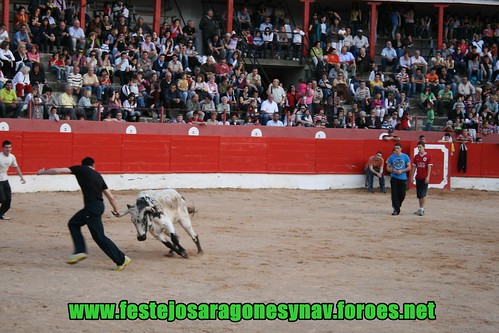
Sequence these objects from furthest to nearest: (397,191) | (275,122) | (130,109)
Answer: (275,122), (130,109), (397,191)

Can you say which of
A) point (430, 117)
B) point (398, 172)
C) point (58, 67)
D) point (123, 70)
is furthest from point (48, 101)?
A: point (430, 117)

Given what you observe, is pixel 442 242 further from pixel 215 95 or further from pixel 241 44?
pixel 241 44

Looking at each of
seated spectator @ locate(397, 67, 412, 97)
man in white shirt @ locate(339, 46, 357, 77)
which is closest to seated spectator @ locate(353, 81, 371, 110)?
man in white shirt @ locate(339, 46, 357, 77)

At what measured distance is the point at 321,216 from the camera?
1786cm

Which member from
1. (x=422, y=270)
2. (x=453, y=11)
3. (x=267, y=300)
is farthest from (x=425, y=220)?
(x=453, y=11)

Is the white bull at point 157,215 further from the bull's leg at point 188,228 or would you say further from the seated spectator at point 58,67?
the seated spectator at point 58,67

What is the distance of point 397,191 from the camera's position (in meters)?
18.1

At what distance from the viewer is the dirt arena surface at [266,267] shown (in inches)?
354

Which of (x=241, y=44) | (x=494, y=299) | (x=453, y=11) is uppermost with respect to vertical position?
(x=453, y=11)

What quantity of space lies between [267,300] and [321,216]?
8.21 meters

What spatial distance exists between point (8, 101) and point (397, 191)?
920cm

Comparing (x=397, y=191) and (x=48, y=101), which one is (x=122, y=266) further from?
(x=48, y=101)

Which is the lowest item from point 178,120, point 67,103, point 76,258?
point 76,258

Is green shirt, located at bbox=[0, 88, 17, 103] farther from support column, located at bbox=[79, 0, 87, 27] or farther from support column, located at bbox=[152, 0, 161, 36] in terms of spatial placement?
support column, located at bbox=[152, 0, 161, 36]
